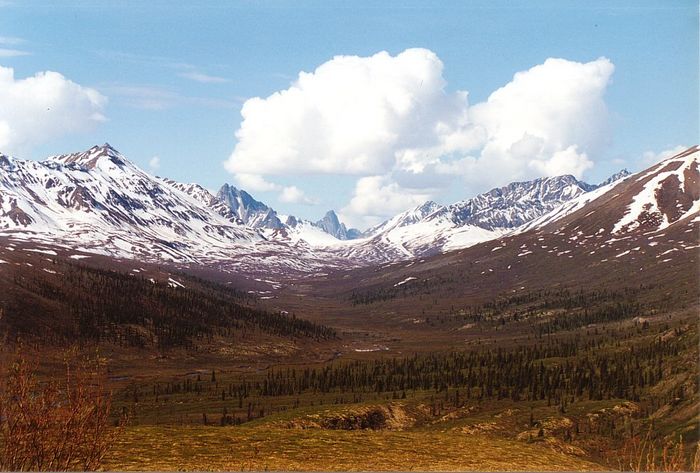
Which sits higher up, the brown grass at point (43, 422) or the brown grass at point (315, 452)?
the brown grass at point (43, 422)

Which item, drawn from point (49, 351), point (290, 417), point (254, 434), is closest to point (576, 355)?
point (290, 417)

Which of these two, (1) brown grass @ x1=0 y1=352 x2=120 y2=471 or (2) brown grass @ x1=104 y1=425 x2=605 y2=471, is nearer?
(1) brown grass @ x1=0 y1=352 x2=120 y2=471

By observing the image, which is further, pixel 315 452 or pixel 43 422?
pixel 315 452

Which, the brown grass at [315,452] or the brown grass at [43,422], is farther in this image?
the brown grass at [315,452]

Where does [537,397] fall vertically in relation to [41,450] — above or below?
below

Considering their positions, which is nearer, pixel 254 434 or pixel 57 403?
pixel 57 403

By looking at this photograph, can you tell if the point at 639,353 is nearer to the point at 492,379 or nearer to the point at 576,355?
the point at 576,355

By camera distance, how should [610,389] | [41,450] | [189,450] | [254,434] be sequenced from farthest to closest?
[610,389] < [254,434] < [189,450] < [41,450]

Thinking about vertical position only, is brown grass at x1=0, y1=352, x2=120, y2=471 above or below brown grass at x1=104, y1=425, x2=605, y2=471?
above

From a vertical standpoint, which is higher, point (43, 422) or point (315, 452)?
point (43, 422)

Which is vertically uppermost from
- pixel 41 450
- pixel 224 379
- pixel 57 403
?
pixel 57 403

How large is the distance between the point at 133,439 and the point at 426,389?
12299cm

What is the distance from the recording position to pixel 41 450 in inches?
725

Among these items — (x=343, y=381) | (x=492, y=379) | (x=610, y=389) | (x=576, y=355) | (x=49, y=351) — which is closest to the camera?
(x=610, y=389)
